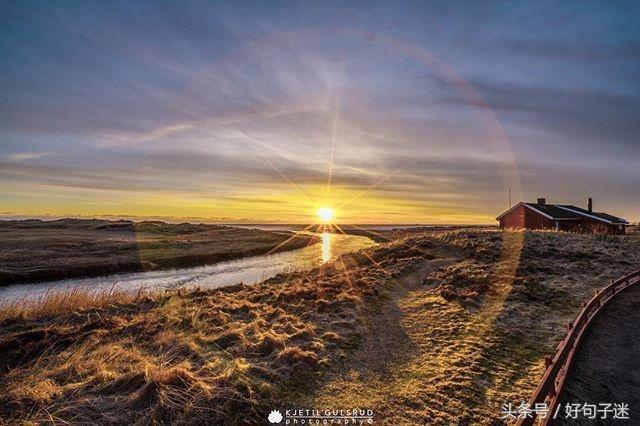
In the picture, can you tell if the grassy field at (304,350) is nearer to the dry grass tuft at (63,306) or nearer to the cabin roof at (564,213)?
the dry grass tuft at (63,306)

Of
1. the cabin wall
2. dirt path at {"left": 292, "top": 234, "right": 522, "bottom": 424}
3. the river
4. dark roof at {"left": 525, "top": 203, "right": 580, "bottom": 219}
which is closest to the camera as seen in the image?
dirt path at {"left": 292, "top": 234, "right": 522, "bottom": 424}

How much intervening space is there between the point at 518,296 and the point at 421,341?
790cm

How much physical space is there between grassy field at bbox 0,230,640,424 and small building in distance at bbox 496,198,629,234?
33566 mm

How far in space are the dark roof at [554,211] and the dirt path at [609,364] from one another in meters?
44.6

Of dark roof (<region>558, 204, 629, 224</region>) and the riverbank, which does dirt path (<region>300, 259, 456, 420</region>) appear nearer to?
the riverbank

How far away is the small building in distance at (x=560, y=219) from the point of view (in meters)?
52.2

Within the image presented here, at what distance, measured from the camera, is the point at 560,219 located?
52.3 meters

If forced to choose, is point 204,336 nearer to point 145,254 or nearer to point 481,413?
point 481,413

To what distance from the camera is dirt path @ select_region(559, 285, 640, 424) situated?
817 centimetres

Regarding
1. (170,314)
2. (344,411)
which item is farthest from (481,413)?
(170,314)

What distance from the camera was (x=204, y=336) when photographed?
12.2 metres

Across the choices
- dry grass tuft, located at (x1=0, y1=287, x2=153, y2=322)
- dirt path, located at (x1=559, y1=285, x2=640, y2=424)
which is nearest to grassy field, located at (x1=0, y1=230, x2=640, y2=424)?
dry grass tuft, located at (x1=0, y1=287, x2=153, y2=322)

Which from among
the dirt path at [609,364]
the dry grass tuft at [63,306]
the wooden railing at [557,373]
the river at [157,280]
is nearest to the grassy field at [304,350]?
the dry grass tuft at [63,306]

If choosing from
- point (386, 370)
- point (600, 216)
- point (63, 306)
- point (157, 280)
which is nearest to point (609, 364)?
point (386, 370)
